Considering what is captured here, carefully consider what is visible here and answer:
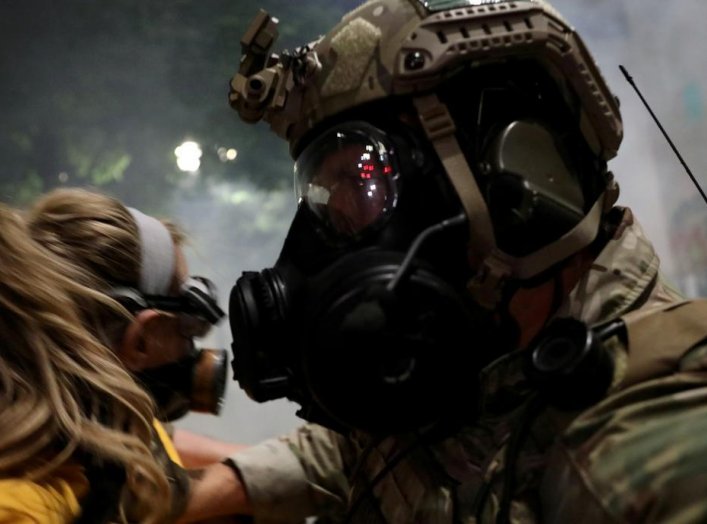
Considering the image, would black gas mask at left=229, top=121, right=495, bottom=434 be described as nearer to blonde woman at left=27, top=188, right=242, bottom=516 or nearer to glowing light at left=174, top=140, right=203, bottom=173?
blonde woman at left=27, top=188, right=242, bottom=516

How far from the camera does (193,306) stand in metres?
1.38

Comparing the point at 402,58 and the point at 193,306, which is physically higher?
the point at 402,58

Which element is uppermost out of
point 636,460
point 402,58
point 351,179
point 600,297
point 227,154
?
point 227,154

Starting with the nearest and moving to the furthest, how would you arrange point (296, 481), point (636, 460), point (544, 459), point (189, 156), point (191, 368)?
point (636, 460), point (544, 459), point (296, 481), point (191, 368), point (189, 156)

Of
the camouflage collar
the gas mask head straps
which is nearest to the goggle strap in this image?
the gas mask head straps

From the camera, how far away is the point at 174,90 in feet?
10.8

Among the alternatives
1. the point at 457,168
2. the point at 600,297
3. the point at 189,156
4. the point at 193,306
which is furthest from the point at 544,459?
the point at 189,156

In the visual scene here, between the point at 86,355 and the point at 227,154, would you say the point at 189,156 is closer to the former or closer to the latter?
the point at 227,154

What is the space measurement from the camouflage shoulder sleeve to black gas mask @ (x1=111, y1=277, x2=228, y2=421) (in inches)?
28.5

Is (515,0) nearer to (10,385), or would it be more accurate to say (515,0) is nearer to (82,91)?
(10,385)

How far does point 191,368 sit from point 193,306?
0.13 metres

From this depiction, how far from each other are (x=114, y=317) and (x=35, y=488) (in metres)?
0.34

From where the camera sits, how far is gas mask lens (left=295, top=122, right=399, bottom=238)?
3.25 ft

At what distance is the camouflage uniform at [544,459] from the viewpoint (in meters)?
0.74
